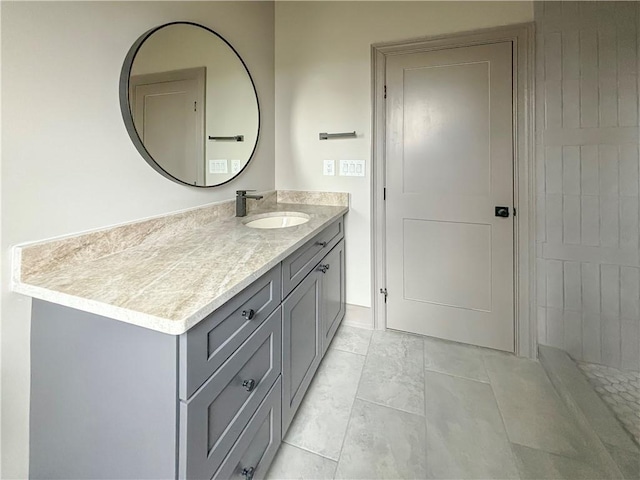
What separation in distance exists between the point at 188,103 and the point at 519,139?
185cm

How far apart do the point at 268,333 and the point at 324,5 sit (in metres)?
2.28

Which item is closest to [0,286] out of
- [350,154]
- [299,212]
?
[299,212]

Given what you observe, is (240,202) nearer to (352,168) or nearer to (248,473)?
(352,168)

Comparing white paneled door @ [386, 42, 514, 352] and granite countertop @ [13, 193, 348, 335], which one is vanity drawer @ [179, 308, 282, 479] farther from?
white paneled door @ [386, 42, 514, 352]

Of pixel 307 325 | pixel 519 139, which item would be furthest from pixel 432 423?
pixel 519 139

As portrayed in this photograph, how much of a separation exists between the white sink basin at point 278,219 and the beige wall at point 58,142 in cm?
67

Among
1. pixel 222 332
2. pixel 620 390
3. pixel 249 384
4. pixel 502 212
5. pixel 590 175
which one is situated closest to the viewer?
pixel 222 332

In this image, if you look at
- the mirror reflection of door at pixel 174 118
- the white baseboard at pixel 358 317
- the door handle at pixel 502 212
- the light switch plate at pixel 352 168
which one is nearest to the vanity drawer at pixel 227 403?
the mirror reflection of door at pixel 174 118

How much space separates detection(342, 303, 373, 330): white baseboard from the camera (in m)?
2.28

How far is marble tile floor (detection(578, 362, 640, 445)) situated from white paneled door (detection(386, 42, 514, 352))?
0.42m

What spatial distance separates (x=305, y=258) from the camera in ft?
4.71

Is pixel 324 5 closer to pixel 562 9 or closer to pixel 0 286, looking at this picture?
pixel 562 9

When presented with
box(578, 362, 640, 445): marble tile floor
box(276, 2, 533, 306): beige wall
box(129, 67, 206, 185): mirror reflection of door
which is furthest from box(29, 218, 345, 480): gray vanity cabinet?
box(578, 362, 640, 445): marble tile floor

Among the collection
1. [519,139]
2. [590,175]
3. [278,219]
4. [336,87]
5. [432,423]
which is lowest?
[432,423]
